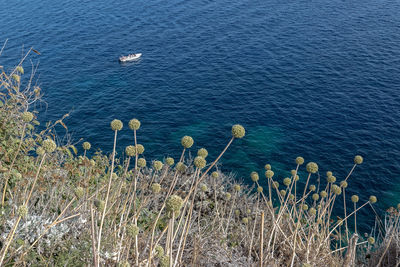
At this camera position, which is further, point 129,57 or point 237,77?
point 129,57

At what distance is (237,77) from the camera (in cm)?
4706

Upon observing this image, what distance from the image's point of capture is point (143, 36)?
192 ft

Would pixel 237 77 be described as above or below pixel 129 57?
below

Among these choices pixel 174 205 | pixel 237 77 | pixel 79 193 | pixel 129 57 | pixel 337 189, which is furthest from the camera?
pixel 129 57

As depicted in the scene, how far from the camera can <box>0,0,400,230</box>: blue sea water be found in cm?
3541

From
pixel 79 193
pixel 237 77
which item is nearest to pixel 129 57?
pixel 237 77

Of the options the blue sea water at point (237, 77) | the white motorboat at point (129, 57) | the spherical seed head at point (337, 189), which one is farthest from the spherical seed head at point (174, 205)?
the white motorboat at point (129, 57)

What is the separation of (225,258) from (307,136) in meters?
31.5

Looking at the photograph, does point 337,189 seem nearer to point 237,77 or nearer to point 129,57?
point 237,77

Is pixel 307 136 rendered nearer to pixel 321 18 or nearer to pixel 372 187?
pixel 372 187

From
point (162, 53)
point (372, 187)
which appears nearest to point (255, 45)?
point (162, 53)

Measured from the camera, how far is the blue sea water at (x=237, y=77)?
3541 cm

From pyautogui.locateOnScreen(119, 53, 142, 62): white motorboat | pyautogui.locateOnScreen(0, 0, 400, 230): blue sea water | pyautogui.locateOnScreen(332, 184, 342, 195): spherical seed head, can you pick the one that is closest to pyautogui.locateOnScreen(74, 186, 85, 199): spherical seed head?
pyautogui.locateOnScreen(332, 184, 342, 195): spherical seed head

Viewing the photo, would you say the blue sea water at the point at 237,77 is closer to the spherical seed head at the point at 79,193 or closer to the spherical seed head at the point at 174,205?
the spherical seed head at the point at 79,193
